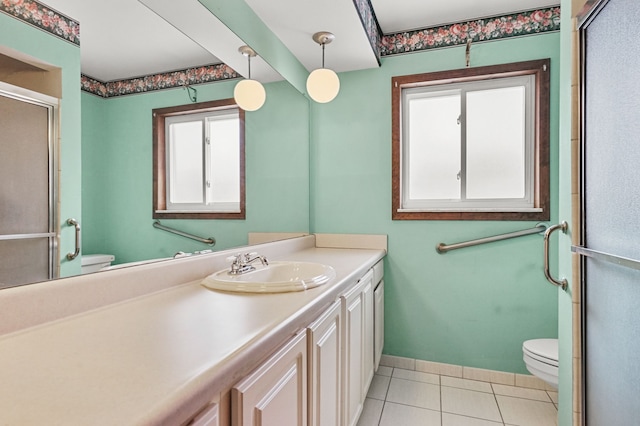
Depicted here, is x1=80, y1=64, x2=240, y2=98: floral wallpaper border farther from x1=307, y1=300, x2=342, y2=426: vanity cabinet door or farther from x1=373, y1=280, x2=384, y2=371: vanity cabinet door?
x1=373, y1=280, x2=384, y2=371: vanity cabinet door

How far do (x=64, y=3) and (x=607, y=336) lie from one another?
5.95 feet

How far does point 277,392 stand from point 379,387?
1.57 metres

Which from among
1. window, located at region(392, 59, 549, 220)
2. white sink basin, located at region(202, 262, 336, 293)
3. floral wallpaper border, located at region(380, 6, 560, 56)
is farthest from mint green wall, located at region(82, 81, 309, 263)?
floral wallpaper border, located at region(380, 6, 560, 56)

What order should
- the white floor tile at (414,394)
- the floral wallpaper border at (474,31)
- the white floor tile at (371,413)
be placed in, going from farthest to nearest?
the floral wallpaper border at (474,31) < the white floor tile at (414,394) < the white floor tile at (371,413)

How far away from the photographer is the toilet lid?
1.74 meters

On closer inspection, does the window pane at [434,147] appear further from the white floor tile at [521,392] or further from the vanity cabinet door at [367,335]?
the white floor tile at [521,392]

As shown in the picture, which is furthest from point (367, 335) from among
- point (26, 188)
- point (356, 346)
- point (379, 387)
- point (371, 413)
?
point (26, 188)

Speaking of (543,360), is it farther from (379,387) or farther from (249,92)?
(249,92)

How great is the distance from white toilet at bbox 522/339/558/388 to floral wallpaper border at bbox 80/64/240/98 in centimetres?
213

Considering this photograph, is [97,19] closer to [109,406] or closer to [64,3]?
[64,3]

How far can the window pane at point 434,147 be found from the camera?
7.86 feet

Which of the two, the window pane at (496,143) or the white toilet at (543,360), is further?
the window pane at (496,143)

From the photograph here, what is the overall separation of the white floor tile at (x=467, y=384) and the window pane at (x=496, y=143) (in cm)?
123

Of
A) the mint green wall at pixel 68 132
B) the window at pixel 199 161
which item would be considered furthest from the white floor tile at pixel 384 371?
the mint green wall at pixel 68 132
